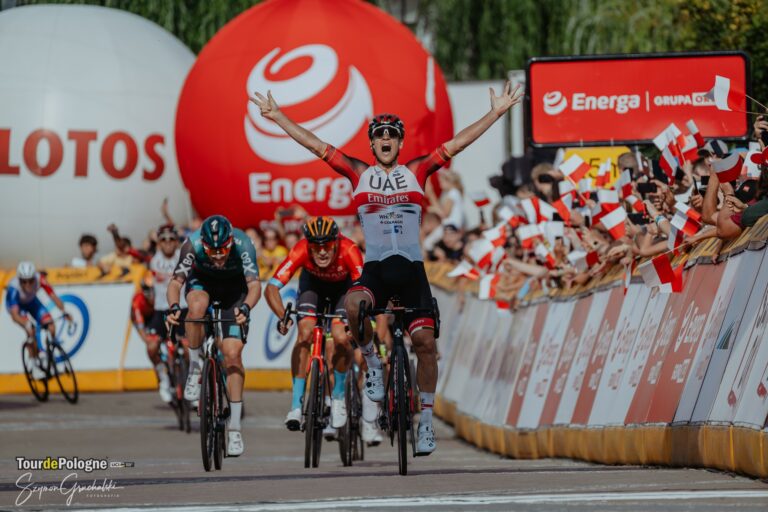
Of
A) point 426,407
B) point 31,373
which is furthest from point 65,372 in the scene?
point 426,407

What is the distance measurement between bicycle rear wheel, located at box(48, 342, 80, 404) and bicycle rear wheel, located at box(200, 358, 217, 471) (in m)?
11.0

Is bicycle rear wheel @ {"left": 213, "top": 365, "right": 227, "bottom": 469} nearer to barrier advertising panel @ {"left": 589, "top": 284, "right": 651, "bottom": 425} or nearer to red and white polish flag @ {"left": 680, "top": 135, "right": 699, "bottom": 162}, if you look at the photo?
barrier advertising panel @ {"left": 589, "top": 284, "right": 651, "bottom": 425}

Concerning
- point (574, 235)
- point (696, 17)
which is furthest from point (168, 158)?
point (574, 235)

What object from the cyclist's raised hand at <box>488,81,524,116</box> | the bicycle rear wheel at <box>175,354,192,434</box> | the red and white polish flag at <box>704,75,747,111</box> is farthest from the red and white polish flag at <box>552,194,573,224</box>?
the bicycle rear wheel at <box>175,354,192,434</box>

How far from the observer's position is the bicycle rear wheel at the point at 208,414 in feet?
41.8

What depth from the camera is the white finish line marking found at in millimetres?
8211

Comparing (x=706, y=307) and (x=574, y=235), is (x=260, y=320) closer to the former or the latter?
(x=574, y=235)

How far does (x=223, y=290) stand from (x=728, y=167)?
4.46 metres

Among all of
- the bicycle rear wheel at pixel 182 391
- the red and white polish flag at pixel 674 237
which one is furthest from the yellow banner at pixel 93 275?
the red and white polish flag at pixel 674 237

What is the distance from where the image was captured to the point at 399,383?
37.3 feet

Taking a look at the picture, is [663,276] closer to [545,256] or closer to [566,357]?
[566,357]

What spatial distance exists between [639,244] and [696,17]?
7.30 metres

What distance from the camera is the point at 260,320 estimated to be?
25.8 meters

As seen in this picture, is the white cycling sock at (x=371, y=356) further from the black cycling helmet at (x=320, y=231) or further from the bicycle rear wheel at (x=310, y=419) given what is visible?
the black cycling helmet at (x=320, y=231)
